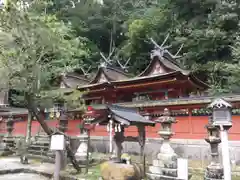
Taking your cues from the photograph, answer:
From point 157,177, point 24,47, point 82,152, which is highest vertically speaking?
point 24,47

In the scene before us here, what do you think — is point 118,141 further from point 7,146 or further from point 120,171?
point 7,146

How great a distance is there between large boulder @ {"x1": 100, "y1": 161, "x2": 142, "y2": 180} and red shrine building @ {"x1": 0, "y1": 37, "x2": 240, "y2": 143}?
2.86 meters

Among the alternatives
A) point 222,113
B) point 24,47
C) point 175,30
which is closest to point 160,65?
point 175,30

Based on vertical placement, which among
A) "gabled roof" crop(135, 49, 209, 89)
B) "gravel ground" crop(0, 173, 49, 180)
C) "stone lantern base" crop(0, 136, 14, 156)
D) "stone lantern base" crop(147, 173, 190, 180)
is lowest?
"gravel ground" crop(0, 173, 49, 180)

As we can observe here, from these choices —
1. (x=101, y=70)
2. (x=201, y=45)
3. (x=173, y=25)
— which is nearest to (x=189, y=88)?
(x=201, y=45)

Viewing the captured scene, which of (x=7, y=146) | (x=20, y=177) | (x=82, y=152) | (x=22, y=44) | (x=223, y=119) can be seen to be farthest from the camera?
(x=7, y=146)

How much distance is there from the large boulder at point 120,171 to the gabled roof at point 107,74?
13.9 meters

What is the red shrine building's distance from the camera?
11.6 metres

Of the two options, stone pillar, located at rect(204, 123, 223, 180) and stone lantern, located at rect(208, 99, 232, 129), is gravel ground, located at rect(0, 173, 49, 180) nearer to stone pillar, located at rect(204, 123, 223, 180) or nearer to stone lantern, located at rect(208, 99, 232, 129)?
stone pillar, located at rect(204, 123, 223, 180)

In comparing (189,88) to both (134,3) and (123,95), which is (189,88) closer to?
(123,95)

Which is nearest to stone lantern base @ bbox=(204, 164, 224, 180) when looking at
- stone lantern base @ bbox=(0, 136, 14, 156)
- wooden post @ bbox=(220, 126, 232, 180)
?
wooden post @ bbox=(220, 126, 232, 180)

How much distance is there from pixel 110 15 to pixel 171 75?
20720mm

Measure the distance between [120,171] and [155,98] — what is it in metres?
11.6

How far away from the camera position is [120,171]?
24.8 ft
